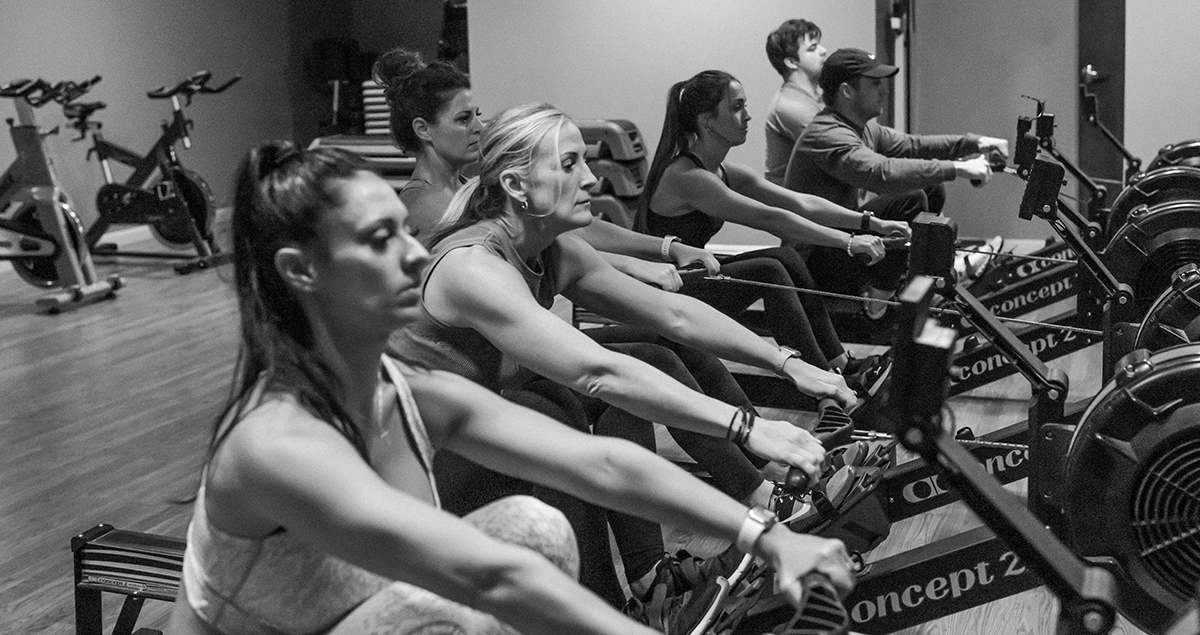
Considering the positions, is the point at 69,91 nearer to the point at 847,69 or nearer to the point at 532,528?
the point at 847,69

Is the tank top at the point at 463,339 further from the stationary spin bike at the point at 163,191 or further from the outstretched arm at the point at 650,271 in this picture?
the stationary spin bike at the point at 163,191

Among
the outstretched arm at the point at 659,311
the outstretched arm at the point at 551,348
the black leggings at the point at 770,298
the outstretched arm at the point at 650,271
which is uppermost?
the outstretched arm at the point at 551,348

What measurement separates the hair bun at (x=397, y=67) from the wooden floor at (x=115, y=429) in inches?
38.9

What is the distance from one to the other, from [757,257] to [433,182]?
1.00 m

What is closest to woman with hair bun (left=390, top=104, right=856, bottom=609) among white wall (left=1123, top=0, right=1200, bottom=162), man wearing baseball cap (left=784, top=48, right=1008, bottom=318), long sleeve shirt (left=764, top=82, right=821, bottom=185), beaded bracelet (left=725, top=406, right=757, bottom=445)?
beaded bracelet (left=725, top=406, right=757, bottom=445)

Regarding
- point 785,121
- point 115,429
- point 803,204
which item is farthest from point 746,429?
point 785,121

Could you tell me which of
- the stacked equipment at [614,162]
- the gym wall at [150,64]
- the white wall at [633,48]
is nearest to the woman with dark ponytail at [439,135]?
the stacked equipment at [614,162]

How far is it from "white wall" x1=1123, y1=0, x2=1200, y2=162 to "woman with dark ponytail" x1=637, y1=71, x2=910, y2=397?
274cm

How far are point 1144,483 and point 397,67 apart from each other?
7.72ft

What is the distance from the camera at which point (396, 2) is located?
10.5 metres

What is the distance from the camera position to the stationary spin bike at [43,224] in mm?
6410

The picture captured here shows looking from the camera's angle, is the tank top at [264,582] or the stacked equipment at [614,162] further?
the stacked equipment at [614,162]

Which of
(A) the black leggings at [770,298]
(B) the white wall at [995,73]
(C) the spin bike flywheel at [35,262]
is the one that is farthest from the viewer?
(B) the white wall at [995,73]

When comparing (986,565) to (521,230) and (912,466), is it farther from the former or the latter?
(521,230)
